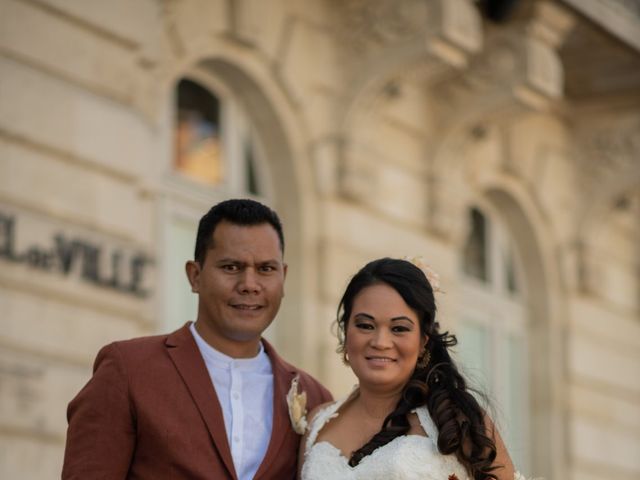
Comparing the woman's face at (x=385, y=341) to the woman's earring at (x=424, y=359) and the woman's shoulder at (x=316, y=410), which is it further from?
the woman's shoulder at (x=316, y=410)

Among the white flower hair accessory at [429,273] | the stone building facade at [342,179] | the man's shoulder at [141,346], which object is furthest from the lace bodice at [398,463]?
the stone building facade at [342,179]

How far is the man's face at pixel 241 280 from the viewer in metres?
5.07

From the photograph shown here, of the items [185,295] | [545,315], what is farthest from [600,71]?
[185,295]

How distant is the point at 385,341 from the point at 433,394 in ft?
0.79

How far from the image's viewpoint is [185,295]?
394 inches

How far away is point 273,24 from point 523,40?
7.45ft

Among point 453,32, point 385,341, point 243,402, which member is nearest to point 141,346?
point 243,402

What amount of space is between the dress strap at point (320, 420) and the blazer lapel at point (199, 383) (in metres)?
0.39

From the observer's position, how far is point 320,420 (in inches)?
211

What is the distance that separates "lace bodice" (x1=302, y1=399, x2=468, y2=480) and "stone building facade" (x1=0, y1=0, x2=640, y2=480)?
3191 millimetres

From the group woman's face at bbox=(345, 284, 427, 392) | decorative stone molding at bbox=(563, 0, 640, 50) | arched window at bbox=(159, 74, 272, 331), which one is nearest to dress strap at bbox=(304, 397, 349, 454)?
woman's face at bbox=(345, 284, 427, 392)

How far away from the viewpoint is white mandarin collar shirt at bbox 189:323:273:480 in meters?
5.06

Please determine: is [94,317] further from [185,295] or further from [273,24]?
[273,24]

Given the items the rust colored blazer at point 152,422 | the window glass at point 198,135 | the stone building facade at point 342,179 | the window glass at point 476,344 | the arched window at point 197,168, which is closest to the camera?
the rust colored blazer at point 152,422
